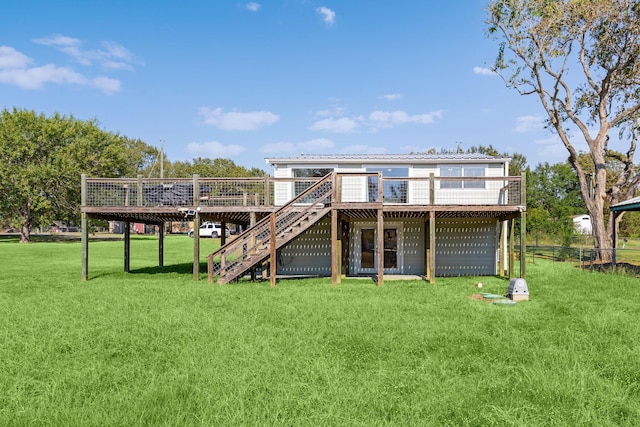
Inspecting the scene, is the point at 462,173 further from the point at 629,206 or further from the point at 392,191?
the point at 629,206

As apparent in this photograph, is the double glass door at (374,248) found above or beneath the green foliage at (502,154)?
beneath

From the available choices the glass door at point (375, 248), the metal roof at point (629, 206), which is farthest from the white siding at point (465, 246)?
the metal roof at point (629, 206)

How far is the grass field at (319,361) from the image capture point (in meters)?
4.34

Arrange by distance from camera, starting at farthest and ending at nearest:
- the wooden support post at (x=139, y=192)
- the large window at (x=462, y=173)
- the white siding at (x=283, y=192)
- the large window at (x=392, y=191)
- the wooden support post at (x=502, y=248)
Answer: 1. the white siding at (x=283, y=192)
2. the large window at (x=462, y=173)
3. the wooden support post at (x=502, y=248)
4. the large window at (x=392, y=191)
5. the wooden support post at (x=139, y=192)

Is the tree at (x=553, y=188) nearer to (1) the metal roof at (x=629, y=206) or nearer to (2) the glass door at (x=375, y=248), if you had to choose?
(1) the metal roof at (x=629, y=206)

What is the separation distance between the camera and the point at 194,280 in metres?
14.9

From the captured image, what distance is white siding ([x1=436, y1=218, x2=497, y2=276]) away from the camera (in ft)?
57.9

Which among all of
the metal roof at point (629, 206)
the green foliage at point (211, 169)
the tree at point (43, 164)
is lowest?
the metal roof at point (629, 206)

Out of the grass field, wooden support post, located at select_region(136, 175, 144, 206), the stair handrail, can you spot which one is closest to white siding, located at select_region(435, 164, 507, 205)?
the stair handrail

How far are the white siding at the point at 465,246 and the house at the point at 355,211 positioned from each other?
41mm

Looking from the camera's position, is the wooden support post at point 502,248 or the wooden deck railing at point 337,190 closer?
the wooden deck railing at point 337,190

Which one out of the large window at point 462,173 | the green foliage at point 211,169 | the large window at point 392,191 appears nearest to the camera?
the large window at point 392,191

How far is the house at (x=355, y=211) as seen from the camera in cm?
1412

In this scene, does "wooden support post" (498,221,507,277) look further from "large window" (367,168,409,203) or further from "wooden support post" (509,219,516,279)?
"large window" (367,168,409,203)
